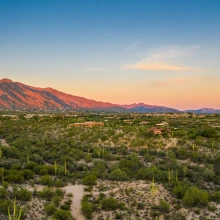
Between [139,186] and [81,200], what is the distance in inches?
183

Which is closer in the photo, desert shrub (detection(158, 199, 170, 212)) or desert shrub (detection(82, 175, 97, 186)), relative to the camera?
desert shrub (detection(158, 199, 170, 212))

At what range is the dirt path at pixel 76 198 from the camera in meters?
16.4

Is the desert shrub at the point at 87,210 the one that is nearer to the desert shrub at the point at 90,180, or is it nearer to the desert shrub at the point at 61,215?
the desert shrub at the point at 61,215

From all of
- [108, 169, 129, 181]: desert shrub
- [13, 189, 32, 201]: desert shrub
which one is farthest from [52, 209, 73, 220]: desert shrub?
[108, 169, 129, 181]: desert shrub

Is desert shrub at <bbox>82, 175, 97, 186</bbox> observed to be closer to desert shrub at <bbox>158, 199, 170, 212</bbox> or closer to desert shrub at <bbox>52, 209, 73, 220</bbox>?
desert shrub at <bbox>52, 209, 73, 220</bbox>

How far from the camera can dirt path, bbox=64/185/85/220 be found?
16438 mm

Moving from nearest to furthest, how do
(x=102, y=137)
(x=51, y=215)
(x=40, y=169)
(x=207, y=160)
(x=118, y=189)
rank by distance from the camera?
1. (x=51, y=215)
2. (x=118, y=189)
3. (x=40, y=169)
4. (x=207, y=160)
5. (x=102, y=137)

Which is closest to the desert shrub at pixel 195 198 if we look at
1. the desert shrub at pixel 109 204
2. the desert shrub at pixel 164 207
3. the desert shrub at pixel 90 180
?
the desert shrub at pixel 164 207

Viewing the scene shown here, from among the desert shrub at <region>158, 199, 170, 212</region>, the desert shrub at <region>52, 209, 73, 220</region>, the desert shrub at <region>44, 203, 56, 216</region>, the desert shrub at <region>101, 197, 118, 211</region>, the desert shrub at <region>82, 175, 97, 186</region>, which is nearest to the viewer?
the desert shrub at <region>52, 209, 73, 220</region>

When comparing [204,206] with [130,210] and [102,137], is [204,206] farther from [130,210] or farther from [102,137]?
[102,137]

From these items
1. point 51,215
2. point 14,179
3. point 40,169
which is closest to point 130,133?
point 40,169

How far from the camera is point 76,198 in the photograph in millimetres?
18344

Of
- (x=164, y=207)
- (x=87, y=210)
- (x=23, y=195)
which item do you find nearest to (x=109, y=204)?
(x=87, y=210)

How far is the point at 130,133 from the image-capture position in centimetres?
3941
